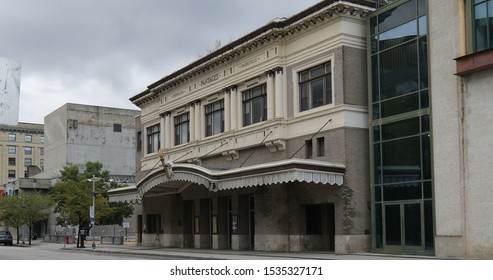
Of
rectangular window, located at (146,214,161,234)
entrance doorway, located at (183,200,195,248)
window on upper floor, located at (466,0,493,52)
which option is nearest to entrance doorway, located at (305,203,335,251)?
window on upper floor, located at (466,0,493,52)

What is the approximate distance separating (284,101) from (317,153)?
404 centimetres

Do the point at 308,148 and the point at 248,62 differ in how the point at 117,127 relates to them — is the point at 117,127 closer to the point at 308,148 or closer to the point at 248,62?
the point at 248,62

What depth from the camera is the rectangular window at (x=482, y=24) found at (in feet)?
79.8

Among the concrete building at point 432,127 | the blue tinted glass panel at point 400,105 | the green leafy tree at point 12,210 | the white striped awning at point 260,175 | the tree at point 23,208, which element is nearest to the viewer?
the concrete building at point 432,127

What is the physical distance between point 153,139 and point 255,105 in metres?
16.6

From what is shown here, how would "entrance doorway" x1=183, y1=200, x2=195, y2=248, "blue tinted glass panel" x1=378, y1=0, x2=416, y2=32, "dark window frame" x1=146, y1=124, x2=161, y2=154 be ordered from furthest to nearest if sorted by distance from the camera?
"dark window frame" x1=146, y1=124, x2=161, y2=154, "entrance doorway" x1=183, y1=200, x2=195, y2=248, "blue tinted glass panel" x1=378, y1=0, x2=416, y2=32

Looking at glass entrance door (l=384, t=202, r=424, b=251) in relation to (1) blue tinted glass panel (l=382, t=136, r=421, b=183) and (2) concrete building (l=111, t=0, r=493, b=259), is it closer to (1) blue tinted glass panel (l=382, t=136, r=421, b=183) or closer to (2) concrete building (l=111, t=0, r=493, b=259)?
(2) concrete building (l=111, t=0, r=493, b=259)

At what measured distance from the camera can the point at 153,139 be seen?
51500 millimetres

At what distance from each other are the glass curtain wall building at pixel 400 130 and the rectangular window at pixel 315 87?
2.32 meters

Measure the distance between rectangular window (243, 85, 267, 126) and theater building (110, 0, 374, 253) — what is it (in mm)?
66

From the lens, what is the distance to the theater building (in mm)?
30359

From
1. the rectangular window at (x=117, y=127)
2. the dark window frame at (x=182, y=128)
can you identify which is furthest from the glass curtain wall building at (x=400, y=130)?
the rectangular window at (x=117, y=127)

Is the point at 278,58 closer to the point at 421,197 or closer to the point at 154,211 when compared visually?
the point at 421,197

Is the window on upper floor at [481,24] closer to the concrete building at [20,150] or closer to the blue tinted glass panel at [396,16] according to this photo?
the blue tinted glass panel at [396,16]
